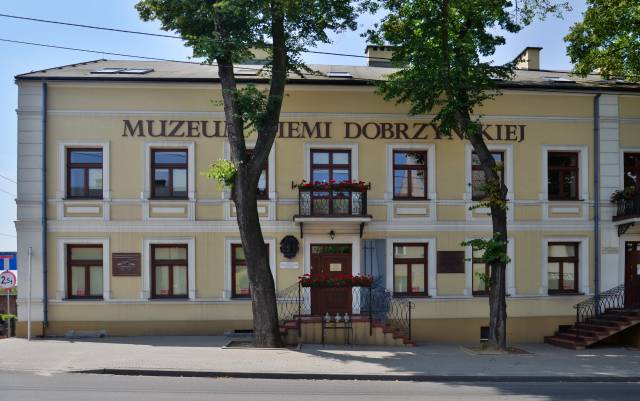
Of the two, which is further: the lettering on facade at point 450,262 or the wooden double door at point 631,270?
the wooden double door at point 631,270

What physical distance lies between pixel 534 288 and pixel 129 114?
14.2 metres

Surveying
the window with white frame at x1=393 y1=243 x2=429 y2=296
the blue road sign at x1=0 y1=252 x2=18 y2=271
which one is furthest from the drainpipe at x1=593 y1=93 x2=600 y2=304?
the blue road sign at x1=0 y1=252 x2=18 y2=271

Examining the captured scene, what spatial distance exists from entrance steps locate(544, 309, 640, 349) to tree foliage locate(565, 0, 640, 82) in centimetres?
741

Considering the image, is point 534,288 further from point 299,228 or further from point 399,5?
point 399,5

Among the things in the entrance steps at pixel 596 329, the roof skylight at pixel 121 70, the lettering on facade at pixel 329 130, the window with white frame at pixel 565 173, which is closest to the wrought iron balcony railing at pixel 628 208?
the window with white frame at pixel 565 173

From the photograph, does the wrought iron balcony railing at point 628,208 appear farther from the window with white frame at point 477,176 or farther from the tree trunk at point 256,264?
the tree trunk at point 256,264

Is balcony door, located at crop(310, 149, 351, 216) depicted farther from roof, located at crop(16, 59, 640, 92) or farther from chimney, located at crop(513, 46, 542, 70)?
chimney, located at crop(513, 46, 542, 70)

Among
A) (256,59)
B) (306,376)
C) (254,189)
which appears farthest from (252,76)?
(306,376)

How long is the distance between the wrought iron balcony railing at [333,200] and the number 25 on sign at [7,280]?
844 cm

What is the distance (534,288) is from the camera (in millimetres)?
19953

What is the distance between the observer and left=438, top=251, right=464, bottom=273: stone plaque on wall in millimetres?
19656

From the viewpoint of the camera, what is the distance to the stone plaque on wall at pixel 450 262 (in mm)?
19656

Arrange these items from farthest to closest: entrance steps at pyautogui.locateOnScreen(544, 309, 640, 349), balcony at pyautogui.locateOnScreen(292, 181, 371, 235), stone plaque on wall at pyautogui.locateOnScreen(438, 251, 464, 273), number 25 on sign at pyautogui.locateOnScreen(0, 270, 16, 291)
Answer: stone plaque on wall at pyautogui.locateOnScreen(438, 251, 464, 273) < balcony at pyautogui.locateOnScreen(292, 181, 371, 235) < entrance steps at pyautogui.locateOnScreen(544, 309, 640, 349) < number 25 on sign at pyautogui.locateOnScreen(0, 270, 16, 291)

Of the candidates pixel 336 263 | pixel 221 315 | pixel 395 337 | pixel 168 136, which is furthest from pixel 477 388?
pixel 168 136
